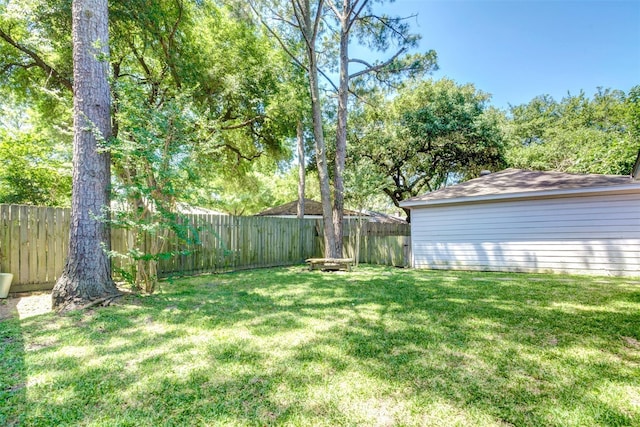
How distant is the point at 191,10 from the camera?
829cm

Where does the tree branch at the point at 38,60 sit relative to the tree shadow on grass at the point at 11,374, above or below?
above

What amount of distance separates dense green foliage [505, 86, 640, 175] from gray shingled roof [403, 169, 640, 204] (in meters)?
5.89

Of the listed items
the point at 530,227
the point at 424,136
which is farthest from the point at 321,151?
the point at 424,136

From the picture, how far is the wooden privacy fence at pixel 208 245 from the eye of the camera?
4.99 metres

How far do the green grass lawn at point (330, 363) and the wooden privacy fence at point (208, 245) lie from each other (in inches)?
83.1

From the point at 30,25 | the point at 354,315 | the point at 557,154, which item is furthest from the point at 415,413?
the point at 557,154

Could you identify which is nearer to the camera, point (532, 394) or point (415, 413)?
point (415, 413)

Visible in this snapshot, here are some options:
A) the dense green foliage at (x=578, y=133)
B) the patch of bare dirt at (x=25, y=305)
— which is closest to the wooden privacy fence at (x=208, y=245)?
the patch of bare dirt at (x=25, y=305)

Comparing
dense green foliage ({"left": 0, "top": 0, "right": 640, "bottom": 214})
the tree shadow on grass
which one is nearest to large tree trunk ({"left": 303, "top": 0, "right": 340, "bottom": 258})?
dense green foliage ({"left": 0, "top": 0, "right": 640, "bottom": 214})

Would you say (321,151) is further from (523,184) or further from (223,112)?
(523,184)

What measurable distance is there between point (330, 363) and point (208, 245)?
19.7ft

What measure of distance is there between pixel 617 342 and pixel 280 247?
310 inches

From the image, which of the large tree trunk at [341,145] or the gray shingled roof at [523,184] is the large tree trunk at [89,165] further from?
the gray shingled roof at [523,184]

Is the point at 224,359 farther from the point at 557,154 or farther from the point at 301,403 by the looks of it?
the point at 557,154
